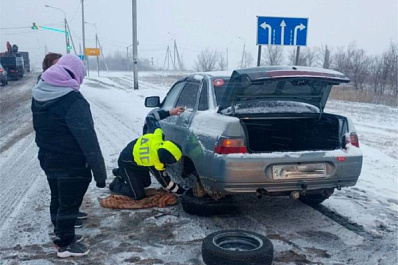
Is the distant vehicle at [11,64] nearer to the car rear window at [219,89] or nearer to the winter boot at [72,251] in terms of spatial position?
the car rear window at [219,89]

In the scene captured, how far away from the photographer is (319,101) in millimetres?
5129

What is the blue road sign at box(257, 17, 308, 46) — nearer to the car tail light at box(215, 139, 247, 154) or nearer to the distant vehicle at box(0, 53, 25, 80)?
the car tail light at box(215, 139, 247, 154)

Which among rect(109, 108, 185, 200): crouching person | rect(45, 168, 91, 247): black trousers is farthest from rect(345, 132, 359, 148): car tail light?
rect(45, 168, 91, 247): black trousers

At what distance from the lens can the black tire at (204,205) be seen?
4.88 metres

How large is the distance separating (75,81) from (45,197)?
251 centimetres

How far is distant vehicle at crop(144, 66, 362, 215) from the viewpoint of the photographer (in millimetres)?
4223

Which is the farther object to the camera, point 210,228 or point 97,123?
point 97,123

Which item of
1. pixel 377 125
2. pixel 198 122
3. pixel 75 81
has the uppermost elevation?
pixel 75 81

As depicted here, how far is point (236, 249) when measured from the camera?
3969 millimetres

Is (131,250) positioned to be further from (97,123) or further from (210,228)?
(97,123)

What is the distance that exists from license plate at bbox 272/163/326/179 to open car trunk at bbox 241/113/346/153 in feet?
1.42

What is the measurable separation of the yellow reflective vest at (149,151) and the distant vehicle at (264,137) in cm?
36

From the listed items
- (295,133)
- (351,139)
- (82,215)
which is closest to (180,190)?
(82,215)

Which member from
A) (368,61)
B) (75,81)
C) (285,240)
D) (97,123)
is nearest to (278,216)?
(285,240)
